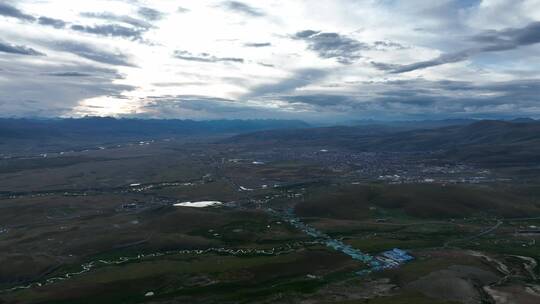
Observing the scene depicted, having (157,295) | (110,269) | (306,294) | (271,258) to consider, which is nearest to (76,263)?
(110,269)

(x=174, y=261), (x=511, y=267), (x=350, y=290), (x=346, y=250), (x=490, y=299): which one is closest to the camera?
(x=490, y=299)

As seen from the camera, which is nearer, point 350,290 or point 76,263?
point 350,290

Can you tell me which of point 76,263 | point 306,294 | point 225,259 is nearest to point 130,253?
point 76,263

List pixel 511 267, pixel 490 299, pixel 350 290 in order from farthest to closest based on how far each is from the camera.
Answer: pixel 511 267 < pixel 350 290 < pixel 490 299

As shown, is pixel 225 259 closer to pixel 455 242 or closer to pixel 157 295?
pixel 157 295

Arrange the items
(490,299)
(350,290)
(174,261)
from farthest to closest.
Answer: (174,261) → (350,290) → (490,299)

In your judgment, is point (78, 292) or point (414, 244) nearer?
point (78, 292)

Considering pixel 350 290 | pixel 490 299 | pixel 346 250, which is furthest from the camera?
pixel 346 250

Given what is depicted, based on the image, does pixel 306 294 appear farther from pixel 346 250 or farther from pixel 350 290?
pixel 346 250
